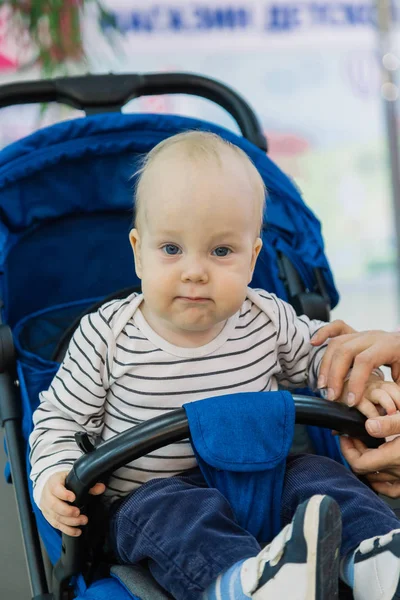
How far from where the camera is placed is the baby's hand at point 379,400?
1102mm

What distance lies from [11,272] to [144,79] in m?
0.48

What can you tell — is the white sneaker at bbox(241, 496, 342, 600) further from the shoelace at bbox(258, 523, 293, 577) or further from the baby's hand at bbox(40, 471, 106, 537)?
the baby's hand at bbox(40, 471, 106, 537)

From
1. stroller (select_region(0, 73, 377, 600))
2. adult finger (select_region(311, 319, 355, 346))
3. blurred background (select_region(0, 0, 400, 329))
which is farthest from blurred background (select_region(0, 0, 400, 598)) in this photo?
adult finger (select_region(311, 319, 355, 346))

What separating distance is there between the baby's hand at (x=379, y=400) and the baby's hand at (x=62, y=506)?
38 centimetres

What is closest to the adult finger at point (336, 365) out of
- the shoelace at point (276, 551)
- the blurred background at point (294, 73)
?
the shoelace at point (276, 551)

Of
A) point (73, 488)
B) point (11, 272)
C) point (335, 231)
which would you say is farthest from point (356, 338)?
point (335, 231)

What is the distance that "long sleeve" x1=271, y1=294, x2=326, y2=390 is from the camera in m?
1.24

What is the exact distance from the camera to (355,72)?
3.66 m

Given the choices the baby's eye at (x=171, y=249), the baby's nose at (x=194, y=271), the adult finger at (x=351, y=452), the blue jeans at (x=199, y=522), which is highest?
the baby's eye at (x=171, y=249)

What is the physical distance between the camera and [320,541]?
816mm

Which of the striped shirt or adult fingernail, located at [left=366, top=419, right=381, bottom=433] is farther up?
the striped shirt

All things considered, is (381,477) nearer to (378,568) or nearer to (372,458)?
(372,458)

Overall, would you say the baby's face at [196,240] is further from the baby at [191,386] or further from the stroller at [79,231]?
the stroller at [79,231]

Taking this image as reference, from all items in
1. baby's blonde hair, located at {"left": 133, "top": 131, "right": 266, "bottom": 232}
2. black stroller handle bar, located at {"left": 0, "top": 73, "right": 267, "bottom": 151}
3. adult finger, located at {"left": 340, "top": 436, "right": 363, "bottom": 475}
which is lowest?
adult finger, located at {"left": 340, "top": 436, "right": 363, "bottom": 475}
